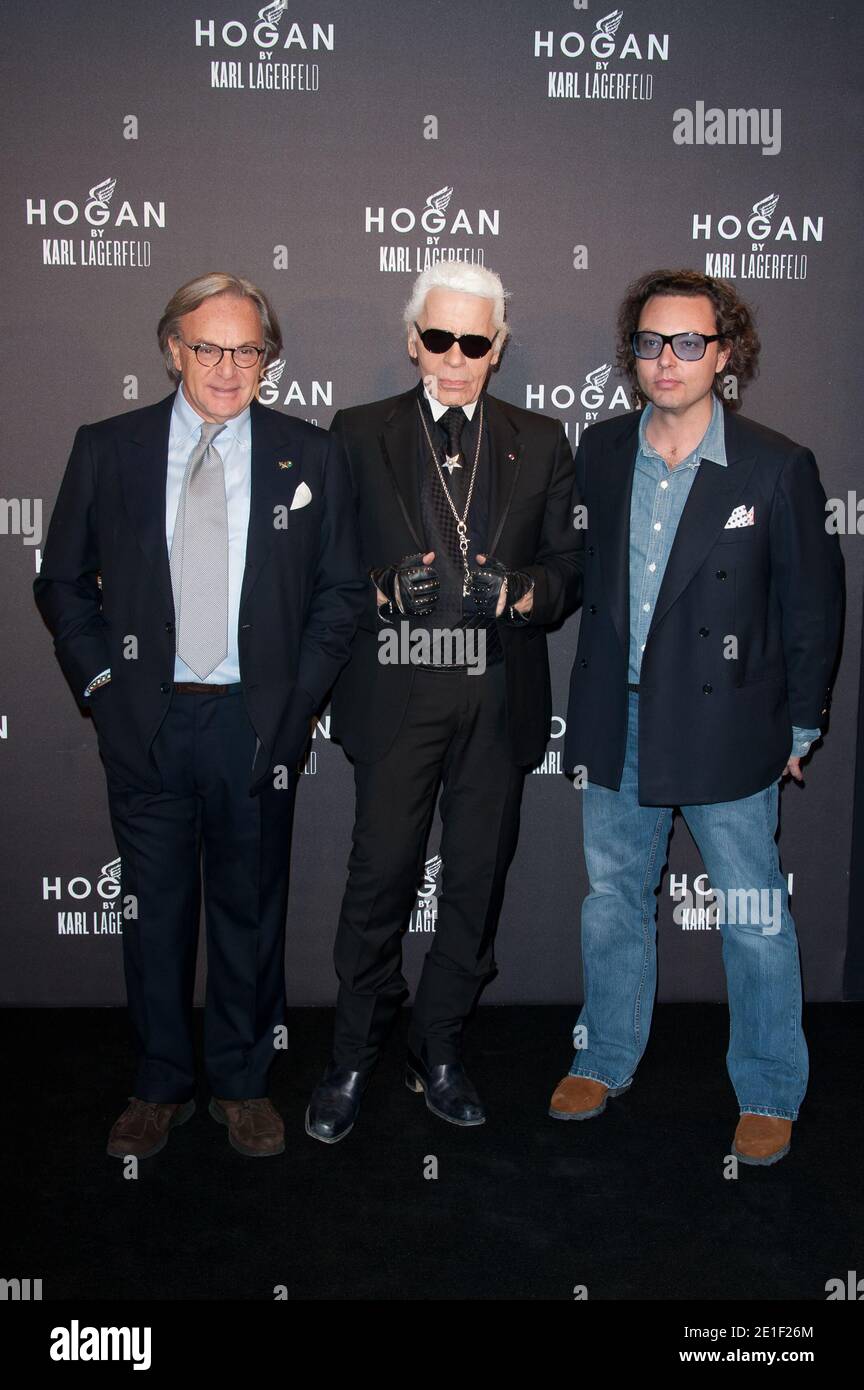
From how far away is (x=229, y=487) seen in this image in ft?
10.2

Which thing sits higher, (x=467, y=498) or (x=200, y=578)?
(x=467, y=498)

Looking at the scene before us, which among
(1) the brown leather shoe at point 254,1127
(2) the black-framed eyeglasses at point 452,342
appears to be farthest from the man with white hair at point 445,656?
(1) the brown leather shoe at point 254,1127

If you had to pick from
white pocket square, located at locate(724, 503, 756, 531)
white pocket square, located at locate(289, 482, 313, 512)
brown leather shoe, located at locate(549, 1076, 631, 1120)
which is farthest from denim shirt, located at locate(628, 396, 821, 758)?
brown leather shoe, located at locate(549, 1076, 631, 1120)

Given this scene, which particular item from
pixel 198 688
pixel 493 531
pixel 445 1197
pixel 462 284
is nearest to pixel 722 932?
pixel 445 1197

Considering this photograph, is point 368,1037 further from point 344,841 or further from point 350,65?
point 350,65

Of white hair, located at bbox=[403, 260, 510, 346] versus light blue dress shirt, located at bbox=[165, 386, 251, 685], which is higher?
white hair, located at bbox=[403, 260, 510, 346]

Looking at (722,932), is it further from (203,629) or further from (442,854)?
(203,629)

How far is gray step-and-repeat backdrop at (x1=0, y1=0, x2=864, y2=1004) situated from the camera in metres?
3.81

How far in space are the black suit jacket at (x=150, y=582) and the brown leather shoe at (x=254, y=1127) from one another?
0.87 meters

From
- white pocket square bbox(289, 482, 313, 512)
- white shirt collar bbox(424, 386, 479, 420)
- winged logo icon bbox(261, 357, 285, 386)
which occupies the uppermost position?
winged logo icon bbox(261, 357, 285, 386)

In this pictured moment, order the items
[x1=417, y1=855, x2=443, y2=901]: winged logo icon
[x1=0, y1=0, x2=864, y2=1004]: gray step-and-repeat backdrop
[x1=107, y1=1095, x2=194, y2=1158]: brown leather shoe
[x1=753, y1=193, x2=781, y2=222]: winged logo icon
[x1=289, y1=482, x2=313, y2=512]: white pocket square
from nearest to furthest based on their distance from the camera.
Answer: [x1=289, y1=482, x2=313, y2=512]: white pocket square → [x1=107, y1=1095, x2=194, y2=1158]: brown leather shoe → [x1=0, y1=0, x2=864, y2=1004]: gray step-and-repeat backdrop → [x1=753, y1=193, x2=781, y2=222]: winged logo icon → [x1=417, y1=855, x2=443, y2=901]: winged logo icon

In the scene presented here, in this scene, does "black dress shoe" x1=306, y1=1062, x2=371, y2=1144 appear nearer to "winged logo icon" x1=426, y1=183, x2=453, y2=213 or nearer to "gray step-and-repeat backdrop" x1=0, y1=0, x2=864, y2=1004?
"gray step-and-repeat backdrop" x1=0, y1=0, x2=864, y2=1004

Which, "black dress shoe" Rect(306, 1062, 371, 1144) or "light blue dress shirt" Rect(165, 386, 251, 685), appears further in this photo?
"black dress shoe" Rect(306, 1062, 371, 1144)

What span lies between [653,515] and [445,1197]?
177 cm
